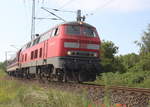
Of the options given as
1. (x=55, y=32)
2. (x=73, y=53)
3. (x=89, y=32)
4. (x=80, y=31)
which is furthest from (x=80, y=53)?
(x=55, y=32)

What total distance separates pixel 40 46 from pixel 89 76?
14.8 feet

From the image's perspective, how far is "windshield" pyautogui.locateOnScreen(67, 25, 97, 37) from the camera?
569 inches

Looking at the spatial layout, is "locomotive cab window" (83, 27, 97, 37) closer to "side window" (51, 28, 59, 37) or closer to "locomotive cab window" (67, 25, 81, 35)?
"locomotive cab window" (67, 25, 81, 35)

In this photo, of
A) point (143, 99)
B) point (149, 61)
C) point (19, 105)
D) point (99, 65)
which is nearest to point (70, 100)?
point (19, 105)

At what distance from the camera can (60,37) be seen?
45.8ft

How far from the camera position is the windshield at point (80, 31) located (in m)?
14.4

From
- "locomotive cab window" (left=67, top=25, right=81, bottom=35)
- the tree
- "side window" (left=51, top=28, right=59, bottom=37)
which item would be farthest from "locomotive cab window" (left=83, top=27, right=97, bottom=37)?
the tree

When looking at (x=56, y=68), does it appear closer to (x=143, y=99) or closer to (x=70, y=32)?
(x=70, y=32)

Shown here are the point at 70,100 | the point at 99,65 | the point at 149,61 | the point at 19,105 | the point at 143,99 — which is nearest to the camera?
the point at 70,100

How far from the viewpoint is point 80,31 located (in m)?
14.6

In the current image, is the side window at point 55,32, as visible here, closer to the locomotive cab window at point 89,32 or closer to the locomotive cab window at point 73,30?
the locomotive cab window at point 73,30

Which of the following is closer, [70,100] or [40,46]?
[70,100]

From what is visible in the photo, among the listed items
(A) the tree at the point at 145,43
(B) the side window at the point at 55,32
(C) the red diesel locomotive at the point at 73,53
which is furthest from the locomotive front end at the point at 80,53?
(A) the tree at the point at 145,43

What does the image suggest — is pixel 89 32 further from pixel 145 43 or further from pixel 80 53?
pixel 145 43
